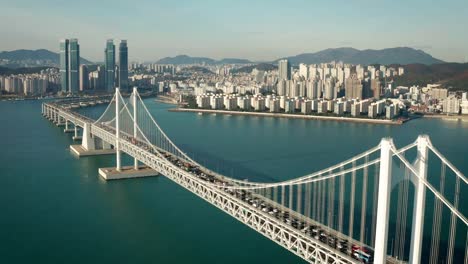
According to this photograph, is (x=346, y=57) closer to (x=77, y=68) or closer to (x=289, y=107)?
(x=77, y=68)

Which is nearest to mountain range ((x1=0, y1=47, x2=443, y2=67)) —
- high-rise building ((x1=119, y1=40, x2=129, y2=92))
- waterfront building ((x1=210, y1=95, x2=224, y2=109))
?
high-rise building ((x1=119, y1=40, x2=129, y2=92))

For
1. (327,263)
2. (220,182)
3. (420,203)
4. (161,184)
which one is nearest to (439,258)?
(327,263)

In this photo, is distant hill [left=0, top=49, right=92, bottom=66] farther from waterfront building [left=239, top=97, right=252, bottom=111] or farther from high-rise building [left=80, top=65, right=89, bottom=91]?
waterfront building [left=239, top=97, right=252, bottom=111]

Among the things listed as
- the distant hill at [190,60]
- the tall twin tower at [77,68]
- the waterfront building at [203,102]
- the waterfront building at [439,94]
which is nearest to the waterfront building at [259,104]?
the waterfront building at [203,102]

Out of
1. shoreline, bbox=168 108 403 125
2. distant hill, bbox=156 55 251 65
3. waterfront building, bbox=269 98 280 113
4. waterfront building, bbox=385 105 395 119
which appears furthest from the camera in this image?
distant hill, bbox=156 55 251 65

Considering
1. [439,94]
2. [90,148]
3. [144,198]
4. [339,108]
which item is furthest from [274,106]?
[144,198]

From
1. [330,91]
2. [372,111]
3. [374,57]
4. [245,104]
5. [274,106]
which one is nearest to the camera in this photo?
[372,111]
